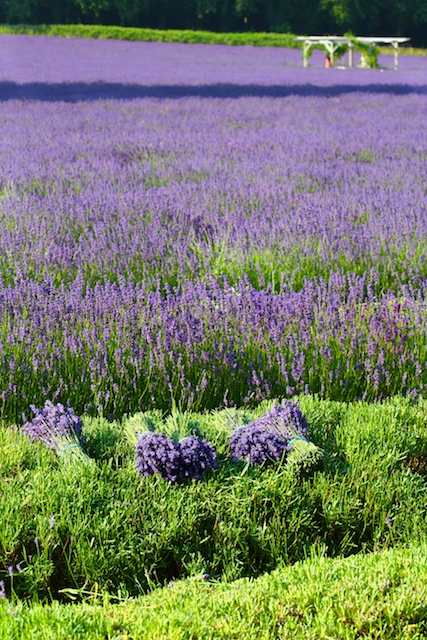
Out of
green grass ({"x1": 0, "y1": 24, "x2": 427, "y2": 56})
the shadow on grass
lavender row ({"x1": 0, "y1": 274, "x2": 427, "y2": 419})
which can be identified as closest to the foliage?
lavender row ({"x1": 0, "y1": 274, "x2": 427, "y2": 419})

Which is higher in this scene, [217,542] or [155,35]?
[155,35]

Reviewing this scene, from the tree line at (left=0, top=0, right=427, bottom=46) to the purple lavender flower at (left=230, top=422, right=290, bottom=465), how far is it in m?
38.2

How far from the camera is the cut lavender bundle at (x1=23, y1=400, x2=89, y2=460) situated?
97.7 inches

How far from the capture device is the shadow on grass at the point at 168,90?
1387 centimetres

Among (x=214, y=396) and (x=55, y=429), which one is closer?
(x=55, y=429)

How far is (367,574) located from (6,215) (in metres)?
3.76

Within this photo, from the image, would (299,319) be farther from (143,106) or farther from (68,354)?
(143,106)

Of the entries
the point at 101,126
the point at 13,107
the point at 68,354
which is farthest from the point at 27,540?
the point at 13,107

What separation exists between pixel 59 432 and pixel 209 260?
1928 mm

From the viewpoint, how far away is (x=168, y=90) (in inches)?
611

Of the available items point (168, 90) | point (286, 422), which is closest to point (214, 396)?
point (286, 422)

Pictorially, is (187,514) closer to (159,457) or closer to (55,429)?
(159,457)

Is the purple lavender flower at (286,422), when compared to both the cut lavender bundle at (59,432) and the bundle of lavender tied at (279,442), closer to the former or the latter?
the bundle of lavender tied at (279,442)

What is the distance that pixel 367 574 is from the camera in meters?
2.06
